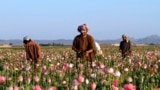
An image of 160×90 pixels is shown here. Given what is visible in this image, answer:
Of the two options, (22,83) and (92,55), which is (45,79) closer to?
(22,83)

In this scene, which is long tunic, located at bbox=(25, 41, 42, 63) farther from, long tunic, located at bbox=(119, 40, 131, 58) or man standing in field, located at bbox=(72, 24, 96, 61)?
long tunic, located at bbox=(119, 40, 131, 58)

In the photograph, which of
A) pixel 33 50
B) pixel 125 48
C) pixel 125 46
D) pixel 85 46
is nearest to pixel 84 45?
pixel 85 46

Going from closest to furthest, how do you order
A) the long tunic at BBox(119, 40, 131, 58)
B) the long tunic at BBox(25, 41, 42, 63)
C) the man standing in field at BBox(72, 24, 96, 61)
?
1. the man standing in field at BBox(72, 24, 96, 61)
2. the long tunic at BBox(25, 41, 42, 63)
3. the long tunic at BBox(119, 40, 131, 58)

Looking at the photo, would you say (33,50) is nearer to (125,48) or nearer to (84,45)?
(84,45)

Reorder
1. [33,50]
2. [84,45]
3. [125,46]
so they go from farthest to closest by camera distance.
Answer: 1. [125,46]
2. [33,50]
3. [84,45]

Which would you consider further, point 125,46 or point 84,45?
point 125,46

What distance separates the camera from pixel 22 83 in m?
7.79

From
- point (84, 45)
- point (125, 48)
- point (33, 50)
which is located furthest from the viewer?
point (125, 48)

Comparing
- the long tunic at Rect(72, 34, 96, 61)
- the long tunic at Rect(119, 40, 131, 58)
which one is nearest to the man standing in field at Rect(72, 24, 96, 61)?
the long tunic at Rect(72, 34, 96, 61)

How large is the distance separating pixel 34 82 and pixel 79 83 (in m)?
1.20

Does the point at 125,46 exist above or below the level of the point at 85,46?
below

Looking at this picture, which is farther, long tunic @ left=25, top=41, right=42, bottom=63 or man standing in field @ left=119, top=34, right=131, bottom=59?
man standing in field @ left=119, top=34, right=131, bottom=59

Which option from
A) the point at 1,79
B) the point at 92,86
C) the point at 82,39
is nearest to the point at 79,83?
the point at 92,86

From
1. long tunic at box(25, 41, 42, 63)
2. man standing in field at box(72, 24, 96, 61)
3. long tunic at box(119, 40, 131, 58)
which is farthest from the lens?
long tunic at box(119, 40, 131, 58)
